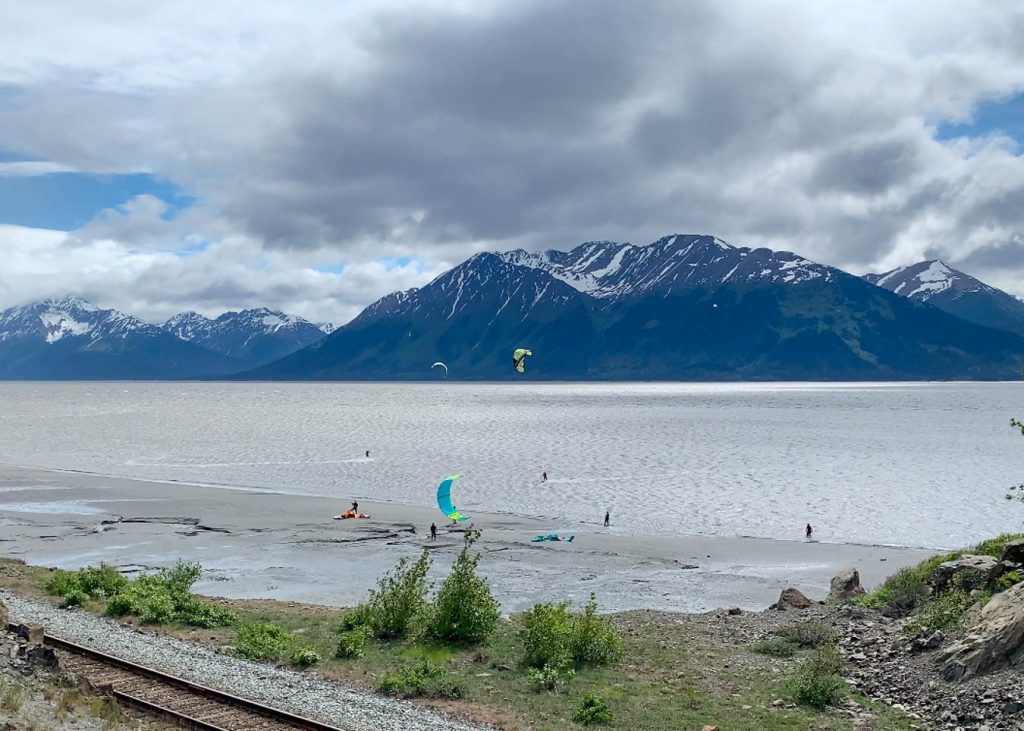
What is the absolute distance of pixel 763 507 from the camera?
7206 cm

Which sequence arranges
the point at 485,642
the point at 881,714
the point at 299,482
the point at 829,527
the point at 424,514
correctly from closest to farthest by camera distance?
the point at 881,714
the point at 485,642
the point at 829,527
the point at 424,514
the point at 299,482

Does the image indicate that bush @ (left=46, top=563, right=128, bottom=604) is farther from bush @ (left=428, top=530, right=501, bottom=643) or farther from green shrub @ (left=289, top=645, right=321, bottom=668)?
bush @ (left=428, top=530, right=501, bottom=643)

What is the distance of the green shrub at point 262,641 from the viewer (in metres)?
25.2

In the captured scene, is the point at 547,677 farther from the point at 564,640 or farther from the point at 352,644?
the point at 352,644

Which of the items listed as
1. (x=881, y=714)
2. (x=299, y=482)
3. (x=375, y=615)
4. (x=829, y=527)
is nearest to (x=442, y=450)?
(x=299, y=482)

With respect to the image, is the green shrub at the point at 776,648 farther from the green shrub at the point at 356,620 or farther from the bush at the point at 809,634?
the green shrub at the point at 356,620

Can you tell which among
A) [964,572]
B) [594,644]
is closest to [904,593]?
[964,572]

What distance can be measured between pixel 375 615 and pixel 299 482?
62.4 m

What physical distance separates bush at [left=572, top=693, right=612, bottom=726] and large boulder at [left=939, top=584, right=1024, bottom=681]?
9234mm

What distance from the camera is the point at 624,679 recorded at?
2364cm

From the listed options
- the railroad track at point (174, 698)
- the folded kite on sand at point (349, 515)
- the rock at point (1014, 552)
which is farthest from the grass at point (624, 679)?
the folded kite on sand at point (349, 515)

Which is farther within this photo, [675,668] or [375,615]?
[375,615]

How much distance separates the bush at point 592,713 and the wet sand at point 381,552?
17.2m

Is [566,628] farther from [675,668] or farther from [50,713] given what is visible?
[50,713]
